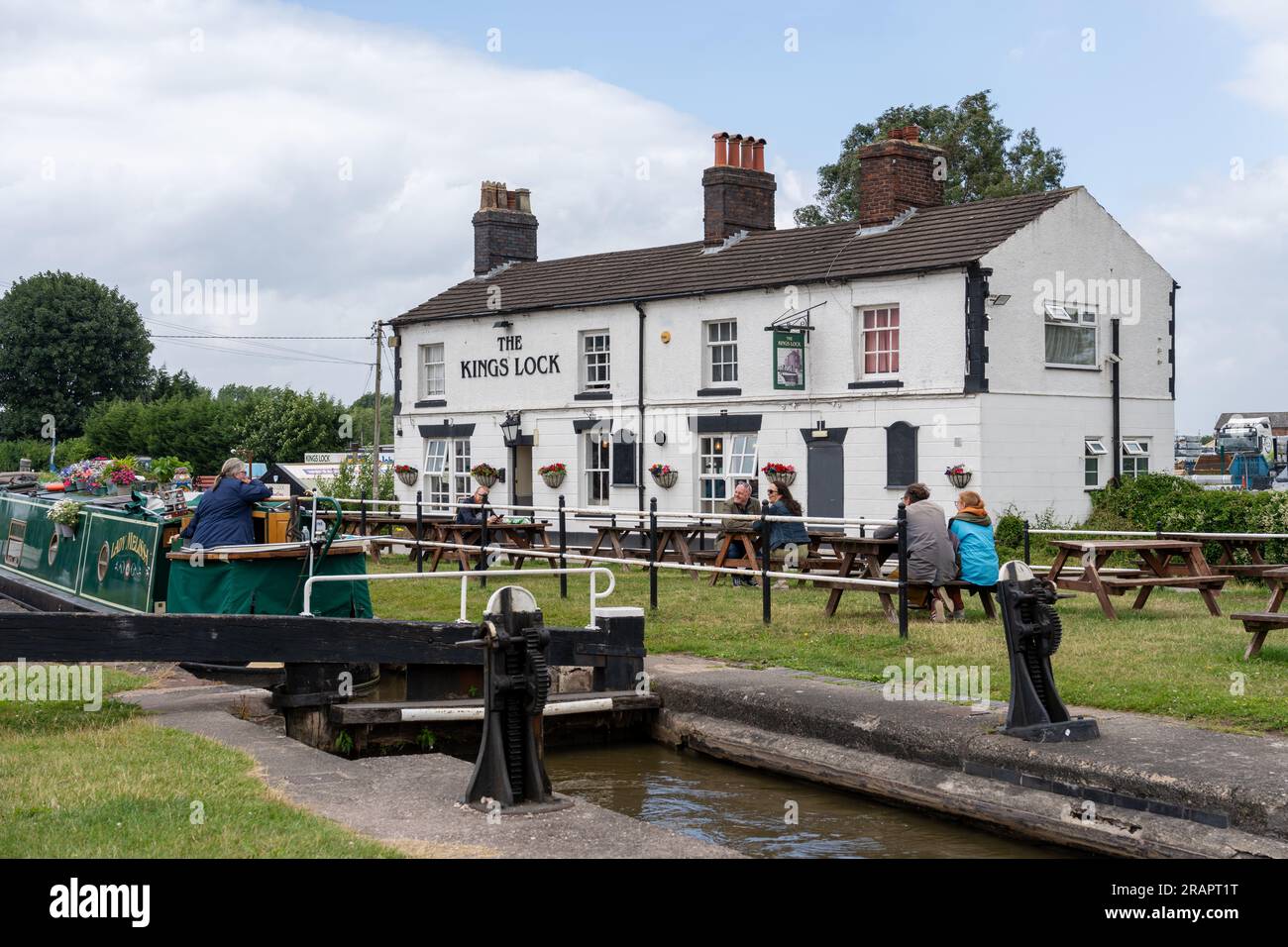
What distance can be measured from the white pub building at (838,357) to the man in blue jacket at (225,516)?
43.4 feet

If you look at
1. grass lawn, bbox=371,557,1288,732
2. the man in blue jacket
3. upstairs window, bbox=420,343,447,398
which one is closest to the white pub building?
upstairs window, bbox=420,343,447,398

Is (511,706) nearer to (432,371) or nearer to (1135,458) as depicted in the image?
(1135,458)

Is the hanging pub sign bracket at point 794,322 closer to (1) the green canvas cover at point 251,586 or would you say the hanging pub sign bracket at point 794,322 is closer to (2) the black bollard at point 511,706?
(1) the green canvas cover at point 251,586

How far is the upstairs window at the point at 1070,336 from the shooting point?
23.7 metres

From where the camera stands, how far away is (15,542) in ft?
51.9

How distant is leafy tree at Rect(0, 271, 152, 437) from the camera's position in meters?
60.8

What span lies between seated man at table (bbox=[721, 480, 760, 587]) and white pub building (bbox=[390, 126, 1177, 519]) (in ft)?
11.6

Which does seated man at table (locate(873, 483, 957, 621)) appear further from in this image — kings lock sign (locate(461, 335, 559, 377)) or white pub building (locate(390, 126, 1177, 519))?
kings lock sign (locate(461, 335, 559, 377))

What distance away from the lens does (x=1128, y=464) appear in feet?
82.0

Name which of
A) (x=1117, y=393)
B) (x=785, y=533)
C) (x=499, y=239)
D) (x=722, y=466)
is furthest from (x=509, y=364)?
(x=785, y=533)
